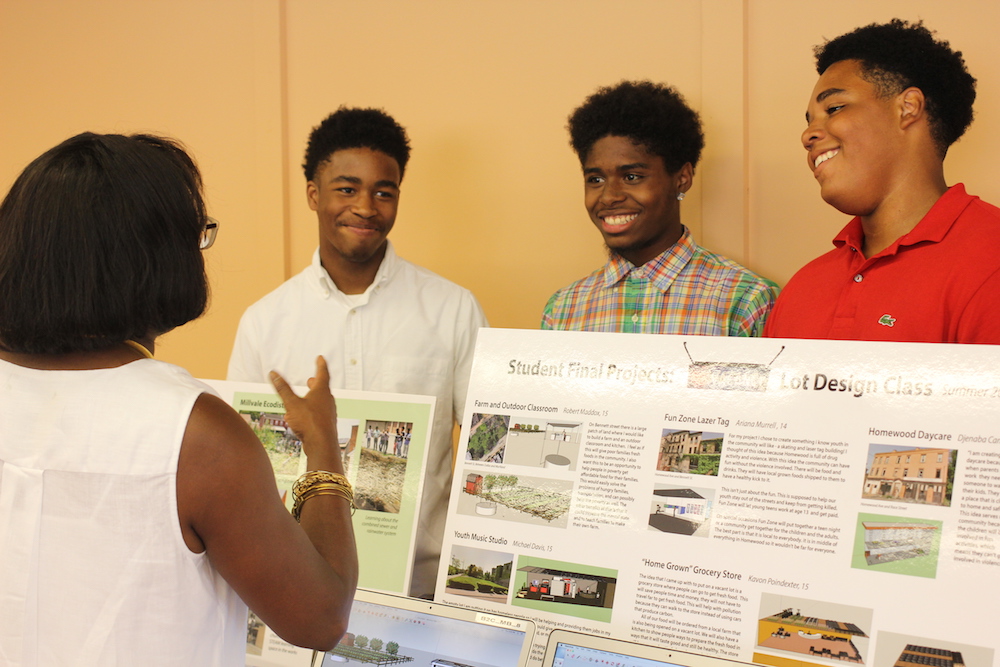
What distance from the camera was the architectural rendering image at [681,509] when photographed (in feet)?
4.91

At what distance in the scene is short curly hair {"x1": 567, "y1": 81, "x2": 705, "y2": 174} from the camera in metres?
2.40

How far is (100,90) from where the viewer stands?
372cm

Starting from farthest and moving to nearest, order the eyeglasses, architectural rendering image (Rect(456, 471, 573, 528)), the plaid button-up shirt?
the plaid button-up shirt
architectural rendering image (Rect(456, 471, 573, 528))
the eyeglasses

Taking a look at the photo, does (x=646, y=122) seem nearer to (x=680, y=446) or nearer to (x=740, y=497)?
(x=680, y=446)

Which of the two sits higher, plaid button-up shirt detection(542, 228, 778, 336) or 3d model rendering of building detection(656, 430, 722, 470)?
plaid button-up shirt detection(542, 228, 778, 336)

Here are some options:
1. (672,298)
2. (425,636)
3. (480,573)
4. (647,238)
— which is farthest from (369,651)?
(647,238)

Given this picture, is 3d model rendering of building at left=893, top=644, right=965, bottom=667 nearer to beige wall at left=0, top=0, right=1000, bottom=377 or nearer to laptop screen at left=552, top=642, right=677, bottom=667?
laptop screen at left=552, top=642, right=677, bottom=667

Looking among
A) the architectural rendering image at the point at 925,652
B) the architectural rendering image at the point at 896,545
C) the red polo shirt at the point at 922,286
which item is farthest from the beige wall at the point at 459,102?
the architectural rendering image at the point at 925,652

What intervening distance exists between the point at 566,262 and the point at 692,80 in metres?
0.76

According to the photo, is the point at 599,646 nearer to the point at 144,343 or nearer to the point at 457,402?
the point at 144,343

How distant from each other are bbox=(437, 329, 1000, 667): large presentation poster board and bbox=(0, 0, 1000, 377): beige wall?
1209 millimetres

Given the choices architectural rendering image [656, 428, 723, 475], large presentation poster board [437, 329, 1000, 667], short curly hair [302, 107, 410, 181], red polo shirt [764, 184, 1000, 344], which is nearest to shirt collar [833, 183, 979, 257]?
red polo shirt [764, 184, 1000, 344]

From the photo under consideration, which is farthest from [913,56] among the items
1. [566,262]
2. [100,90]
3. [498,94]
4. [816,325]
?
[100,90]

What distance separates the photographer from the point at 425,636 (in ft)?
5.22
